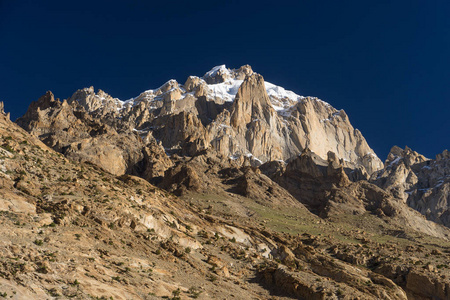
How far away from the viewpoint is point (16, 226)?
28438mm

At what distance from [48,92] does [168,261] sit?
549ft

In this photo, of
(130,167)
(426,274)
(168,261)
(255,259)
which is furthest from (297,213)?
(168,261)

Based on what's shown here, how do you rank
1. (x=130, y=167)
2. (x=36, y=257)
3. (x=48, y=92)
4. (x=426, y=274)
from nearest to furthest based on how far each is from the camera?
(x=36, y=257) < (x=426, y=274) < (x=130, y=167) < (x=48, y=92)

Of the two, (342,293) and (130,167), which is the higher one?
(130,167)

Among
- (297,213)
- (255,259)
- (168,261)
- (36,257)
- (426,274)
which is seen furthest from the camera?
(297,213)

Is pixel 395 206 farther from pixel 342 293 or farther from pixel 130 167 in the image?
pixel 342 293

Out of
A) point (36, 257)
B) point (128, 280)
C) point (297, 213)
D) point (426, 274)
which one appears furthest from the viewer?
point (297, 213)

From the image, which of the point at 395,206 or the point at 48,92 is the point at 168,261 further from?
the point at 48,92

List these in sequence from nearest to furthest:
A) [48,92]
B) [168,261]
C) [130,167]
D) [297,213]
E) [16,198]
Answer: [16,198] → [168,261] → [297,213] → [130,167] → [48,92]

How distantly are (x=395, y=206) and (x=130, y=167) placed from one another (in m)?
88.9

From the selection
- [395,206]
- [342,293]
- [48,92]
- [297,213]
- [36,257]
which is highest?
[48,92]

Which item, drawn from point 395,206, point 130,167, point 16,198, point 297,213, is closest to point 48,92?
point 130,167

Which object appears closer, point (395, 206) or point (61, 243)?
point (61, 243)

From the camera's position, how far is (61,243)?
95.4 ft
